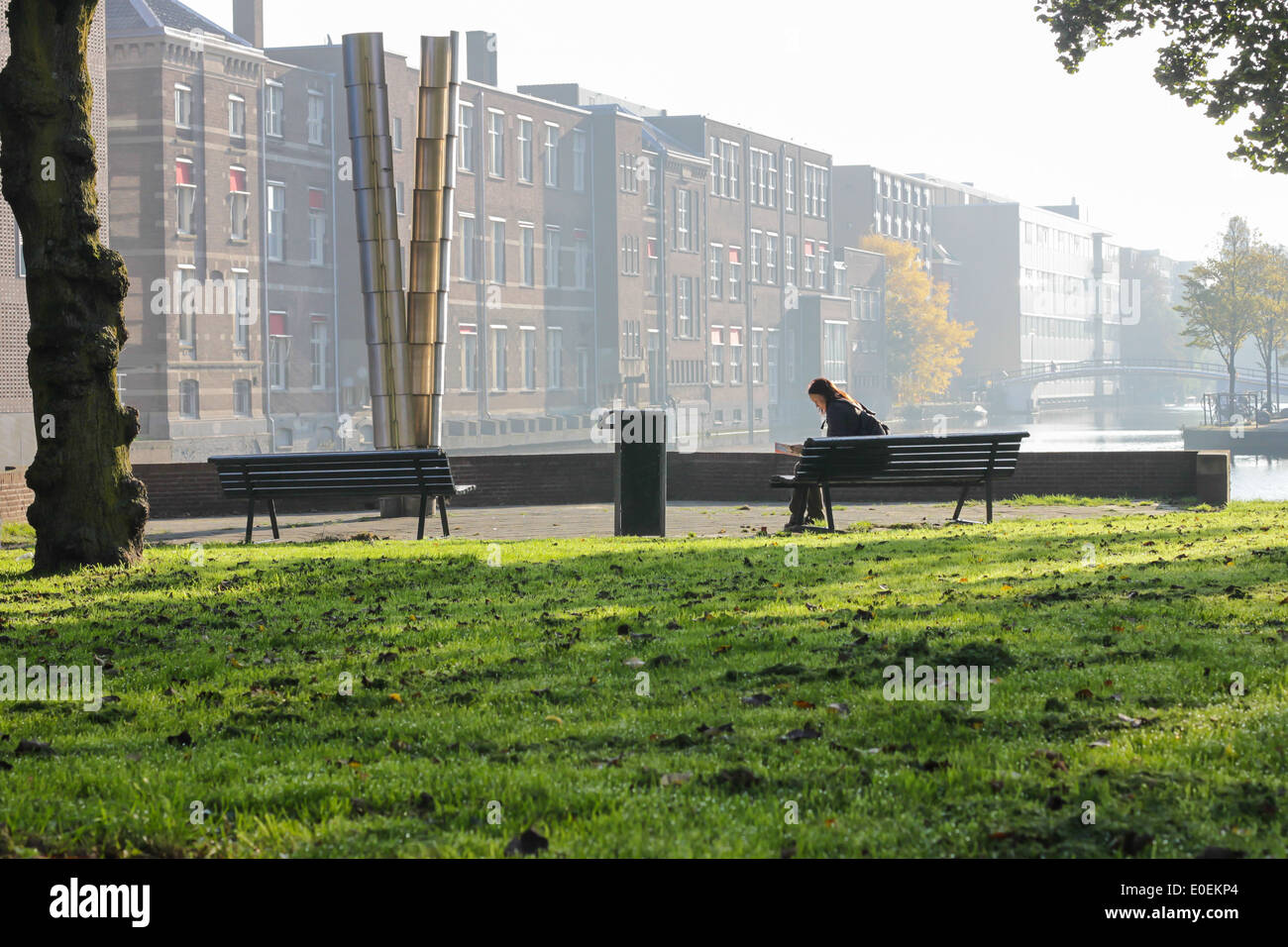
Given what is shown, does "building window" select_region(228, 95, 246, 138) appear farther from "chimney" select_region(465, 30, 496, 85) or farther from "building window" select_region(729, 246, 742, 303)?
"building window" select_region(729, 246, 742, 303)

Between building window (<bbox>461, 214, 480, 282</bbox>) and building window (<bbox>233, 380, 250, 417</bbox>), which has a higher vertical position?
building window (<bbox>461, 214, 480, 282</bbox>)

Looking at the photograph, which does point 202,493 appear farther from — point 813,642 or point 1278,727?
point 1278,727

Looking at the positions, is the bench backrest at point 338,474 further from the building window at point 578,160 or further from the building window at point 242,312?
the building window at point 578,160

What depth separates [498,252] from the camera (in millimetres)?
63625

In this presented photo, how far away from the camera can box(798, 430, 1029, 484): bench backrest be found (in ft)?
44.3

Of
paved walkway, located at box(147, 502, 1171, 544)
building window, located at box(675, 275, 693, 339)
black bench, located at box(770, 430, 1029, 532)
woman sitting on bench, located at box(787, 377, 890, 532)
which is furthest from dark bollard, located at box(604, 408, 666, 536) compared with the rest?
building window, located at box(675, 275, 693, 339)

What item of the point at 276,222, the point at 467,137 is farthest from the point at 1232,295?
the point at 276,222

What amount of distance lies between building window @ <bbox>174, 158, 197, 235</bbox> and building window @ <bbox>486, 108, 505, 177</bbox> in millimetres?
16235

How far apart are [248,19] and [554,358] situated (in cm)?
1998

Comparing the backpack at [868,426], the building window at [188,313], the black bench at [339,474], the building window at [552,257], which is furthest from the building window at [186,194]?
the backpack at [868,426]

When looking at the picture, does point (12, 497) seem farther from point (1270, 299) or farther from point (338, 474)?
point (1270, 299)

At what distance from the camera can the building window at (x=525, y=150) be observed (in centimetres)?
6531

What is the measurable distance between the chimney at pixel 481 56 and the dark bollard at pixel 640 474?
57.4 meters
